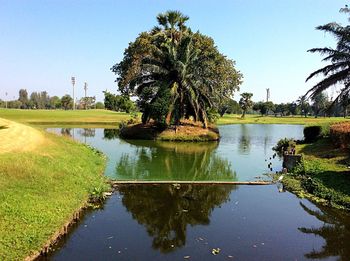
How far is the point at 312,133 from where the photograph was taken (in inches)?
1284

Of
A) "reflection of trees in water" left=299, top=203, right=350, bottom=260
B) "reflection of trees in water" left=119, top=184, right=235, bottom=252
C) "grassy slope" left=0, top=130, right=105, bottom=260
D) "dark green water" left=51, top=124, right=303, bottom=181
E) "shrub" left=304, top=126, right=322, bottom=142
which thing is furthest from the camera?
"shrub" left=304, top=126, right=322, bottom=142

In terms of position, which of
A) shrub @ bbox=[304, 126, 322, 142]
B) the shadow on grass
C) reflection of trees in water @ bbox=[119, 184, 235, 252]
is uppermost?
shrub @ bbox=[304, 126, 322, 142]

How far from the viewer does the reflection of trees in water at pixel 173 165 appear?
819 inches

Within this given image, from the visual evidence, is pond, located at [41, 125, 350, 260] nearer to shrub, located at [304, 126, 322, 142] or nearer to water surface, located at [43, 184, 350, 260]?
water surface, located at [43, 184, 350, 260]

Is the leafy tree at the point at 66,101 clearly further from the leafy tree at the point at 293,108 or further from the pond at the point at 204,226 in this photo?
the pond at the point at 204,226

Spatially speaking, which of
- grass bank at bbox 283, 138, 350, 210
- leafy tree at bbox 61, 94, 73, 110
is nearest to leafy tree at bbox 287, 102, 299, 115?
leafy tree at bbox 61, 94, 73, 110

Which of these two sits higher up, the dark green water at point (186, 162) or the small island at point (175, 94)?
the small island at point (175, 94)

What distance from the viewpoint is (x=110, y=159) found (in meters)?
25.7

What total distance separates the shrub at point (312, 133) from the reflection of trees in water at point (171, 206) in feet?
55.3

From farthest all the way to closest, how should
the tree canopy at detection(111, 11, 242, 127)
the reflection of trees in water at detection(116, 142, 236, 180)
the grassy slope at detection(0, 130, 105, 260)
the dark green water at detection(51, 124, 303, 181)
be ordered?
the tree canopy at detection(111, 11, 242, 127), the dark green water at detection(51, 124, 303, 181), the reflection of trees in water at detection(116, 142, 236, 180), the grassy slope at detection(0, 130, 105, 260)

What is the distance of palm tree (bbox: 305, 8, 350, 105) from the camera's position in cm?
2406

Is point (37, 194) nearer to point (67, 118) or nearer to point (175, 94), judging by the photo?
point (175, 94)

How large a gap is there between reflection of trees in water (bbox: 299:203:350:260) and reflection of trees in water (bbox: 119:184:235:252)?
3.55 m

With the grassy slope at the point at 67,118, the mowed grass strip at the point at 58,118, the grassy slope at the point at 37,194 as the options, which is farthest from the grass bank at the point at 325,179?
the mowed grass strip at the point at 58,118
